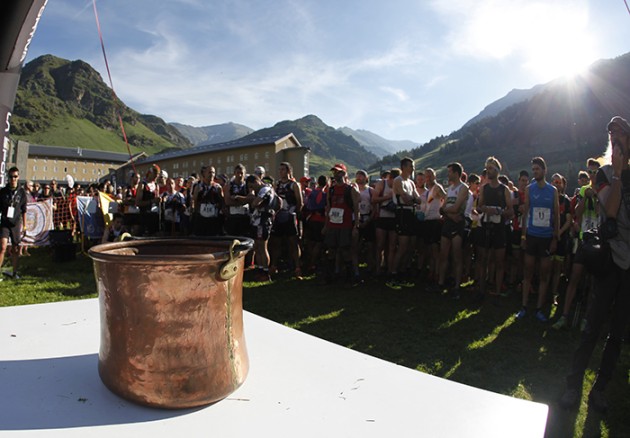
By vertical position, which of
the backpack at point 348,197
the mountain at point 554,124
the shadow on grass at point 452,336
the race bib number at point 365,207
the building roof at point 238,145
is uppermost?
the mountain at point 554,124

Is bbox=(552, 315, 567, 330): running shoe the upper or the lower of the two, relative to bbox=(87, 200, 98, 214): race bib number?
lower

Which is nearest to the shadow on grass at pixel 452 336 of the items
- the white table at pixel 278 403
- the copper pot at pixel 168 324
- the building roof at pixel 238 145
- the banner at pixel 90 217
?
the white table at pixel 278 403

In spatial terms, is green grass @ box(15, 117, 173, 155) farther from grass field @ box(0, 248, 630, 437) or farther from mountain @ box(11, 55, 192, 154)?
grass field @ box(0, 248, 630, 437)

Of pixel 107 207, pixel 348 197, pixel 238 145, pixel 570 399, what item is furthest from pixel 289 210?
pixel 238 145

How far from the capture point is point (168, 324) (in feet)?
3.66

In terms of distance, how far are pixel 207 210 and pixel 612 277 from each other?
6611 mm

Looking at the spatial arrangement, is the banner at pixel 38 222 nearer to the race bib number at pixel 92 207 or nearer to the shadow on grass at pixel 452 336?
the race bib number at pixel 92 207

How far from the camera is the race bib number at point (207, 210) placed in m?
7.66

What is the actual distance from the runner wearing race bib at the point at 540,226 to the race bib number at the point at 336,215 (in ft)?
9.75

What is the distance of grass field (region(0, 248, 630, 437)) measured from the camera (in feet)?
11.0

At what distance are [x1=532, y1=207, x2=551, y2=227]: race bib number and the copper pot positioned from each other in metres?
5.58

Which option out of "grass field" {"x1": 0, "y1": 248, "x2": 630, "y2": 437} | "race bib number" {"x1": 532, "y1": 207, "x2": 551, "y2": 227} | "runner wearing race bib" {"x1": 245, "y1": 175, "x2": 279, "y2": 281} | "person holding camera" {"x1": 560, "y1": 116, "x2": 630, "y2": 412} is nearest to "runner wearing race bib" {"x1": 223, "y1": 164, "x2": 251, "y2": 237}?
"runner wearing race bib" {"x1": 245, "y1": 175, "x2": 279, "y2": 281}

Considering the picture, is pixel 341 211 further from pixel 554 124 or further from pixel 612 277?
pixel 554 124

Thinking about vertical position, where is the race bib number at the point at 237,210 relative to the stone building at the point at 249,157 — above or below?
below
